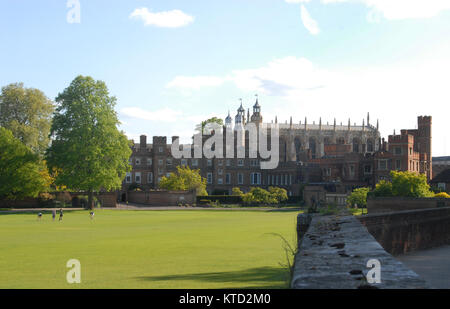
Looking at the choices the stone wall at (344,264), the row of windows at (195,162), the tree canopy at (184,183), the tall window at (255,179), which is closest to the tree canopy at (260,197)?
the tree canopy at (184,183)

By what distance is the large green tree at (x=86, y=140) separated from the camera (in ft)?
201

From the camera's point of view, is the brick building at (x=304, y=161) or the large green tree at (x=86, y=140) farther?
the brick building at (x=304, y=161)

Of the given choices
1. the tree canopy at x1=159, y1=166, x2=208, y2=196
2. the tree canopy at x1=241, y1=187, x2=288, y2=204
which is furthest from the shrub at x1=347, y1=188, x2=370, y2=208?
the tree canopy at x1=159, y1=166, x2=208, y2=196

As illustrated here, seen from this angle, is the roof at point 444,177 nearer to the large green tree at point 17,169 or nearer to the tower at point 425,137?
the tower at point 425,137

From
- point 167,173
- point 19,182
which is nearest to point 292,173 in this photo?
point 167,173

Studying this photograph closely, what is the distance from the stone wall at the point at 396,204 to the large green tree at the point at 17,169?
129 feet

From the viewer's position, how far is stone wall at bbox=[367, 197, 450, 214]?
5134 centimetres

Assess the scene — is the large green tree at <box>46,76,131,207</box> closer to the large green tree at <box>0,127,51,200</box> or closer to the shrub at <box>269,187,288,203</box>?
the large green tree at <box>0,127,51,200</box>

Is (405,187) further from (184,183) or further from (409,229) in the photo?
(184,183)

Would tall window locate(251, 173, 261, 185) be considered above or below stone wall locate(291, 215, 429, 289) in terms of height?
below

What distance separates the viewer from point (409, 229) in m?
23.9

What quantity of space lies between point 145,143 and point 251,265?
86631mm

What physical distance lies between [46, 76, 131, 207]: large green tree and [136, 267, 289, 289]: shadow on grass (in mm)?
47564

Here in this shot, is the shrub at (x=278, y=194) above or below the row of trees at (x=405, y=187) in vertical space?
below
